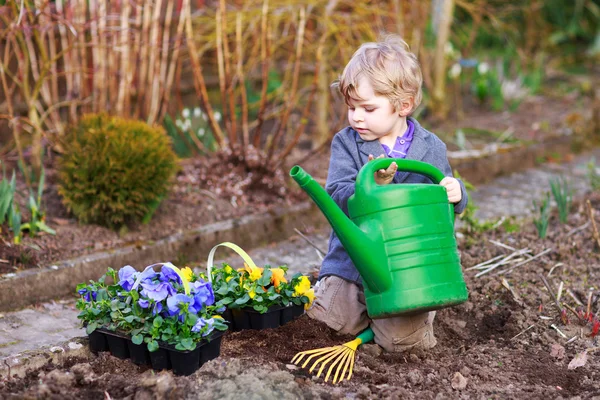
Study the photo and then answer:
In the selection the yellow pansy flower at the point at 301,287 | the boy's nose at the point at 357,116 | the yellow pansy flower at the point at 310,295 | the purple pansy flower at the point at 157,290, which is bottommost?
the yellow pansy flower at the point at 310,295

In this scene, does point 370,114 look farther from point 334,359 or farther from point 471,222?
point 471,222

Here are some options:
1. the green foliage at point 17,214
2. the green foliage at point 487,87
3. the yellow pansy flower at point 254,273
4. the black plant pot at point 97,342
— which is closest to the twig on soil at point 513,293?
the yellow pansy flower at point 254,273

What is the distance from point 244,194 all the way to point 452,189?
2031mm

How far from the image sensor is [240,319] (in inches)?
108

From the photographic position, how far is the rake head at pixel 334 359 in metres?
2.43

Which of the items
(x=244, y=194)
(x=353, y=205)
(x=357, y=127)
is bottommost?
(x=244, y=194)

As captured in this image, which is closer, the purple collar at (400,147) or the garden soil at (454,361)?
the garden soil at (454,361)

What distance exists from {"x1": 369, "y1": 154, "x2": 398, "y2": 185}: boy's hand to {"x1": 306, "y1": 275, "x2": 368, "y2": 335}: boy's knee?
0.47 metres

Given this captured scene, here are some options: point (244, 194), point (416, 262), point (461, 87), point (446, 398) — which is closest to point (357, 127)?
point (416, 262)

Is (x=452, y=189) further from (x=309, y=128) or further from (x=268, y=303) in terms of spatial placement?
(x=309, y=128)

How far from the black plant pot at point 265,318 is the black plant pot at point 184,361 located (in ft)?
1.25

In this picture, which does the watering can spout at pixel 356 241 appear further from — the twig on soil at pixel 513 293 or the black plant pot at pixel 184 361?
the twig on soil at pixel 513 293

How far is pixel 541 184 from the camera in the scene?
563 centimetres

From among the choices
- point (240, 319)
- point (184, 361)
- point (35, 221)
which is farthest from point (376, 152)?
point (35, 221)
